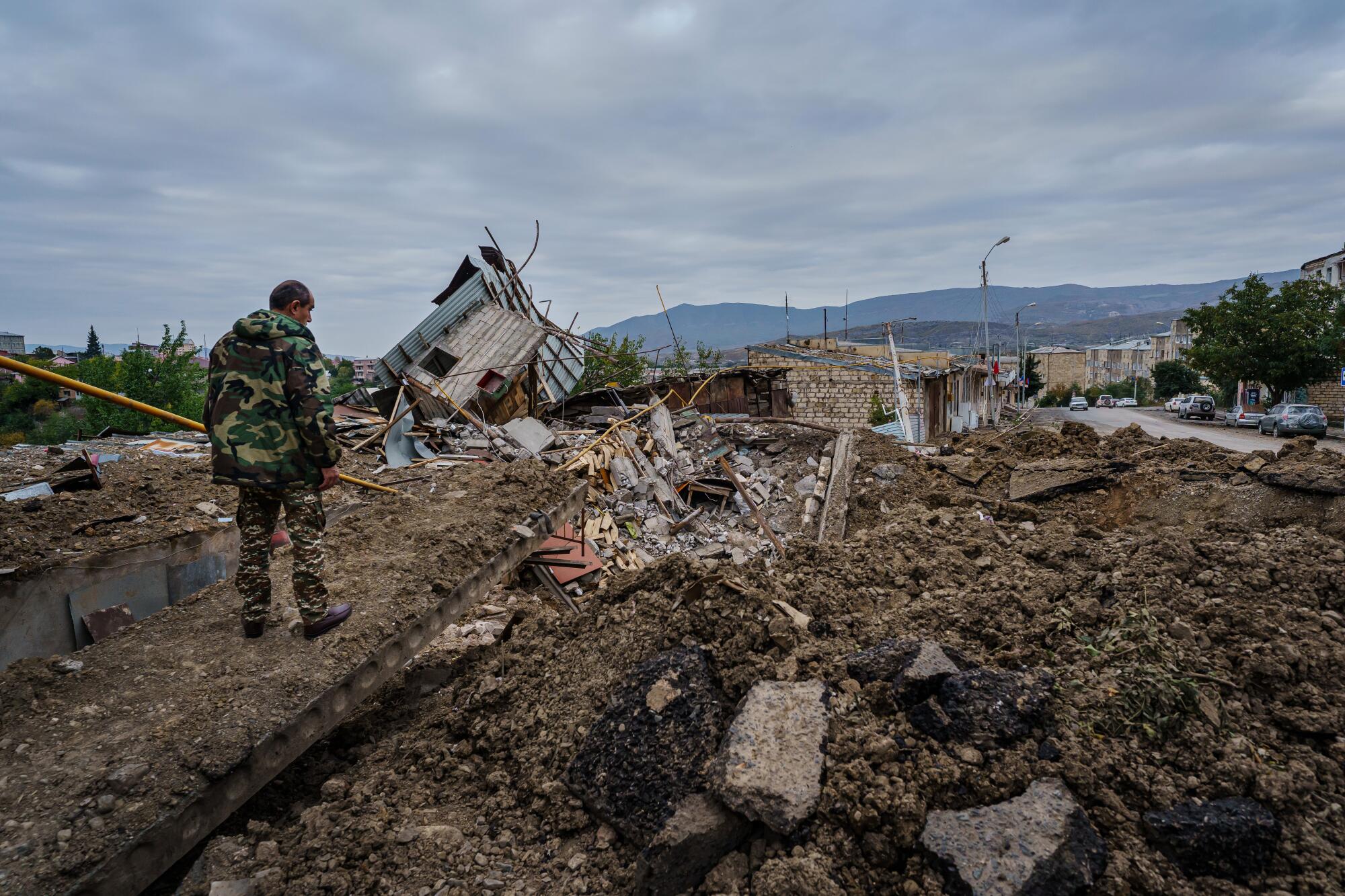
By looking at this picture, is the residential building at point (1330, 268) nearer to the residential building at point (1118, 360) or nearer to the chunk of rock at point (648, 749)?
the chunk of rock at point (648, 749)

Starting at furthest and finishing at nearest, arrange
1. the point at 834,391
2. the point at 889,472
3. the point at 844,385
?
the point at 834,391 < the point at 844,385 < the point at 889,472

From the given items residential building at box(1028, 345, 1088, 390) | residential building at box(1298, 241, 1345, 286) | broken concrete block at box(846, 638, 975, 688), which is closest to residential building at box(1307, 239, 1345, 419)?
residential building at box(1298, 241, 1345, 286)

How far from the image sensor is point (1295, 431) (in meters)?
23.0

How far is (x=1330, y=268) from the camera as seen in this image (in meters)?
44.7

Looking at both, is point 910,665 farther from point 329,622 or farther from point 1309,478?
point 1309,478

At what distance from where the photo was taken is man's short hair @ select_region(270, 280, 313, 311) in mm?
3676

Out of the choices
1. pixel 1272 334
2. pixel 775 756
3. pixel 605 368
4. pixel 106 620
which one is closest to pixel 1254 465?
pixel 775 756

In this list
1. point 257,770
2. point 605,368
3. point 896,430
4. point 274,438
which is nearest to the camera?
point 257,770

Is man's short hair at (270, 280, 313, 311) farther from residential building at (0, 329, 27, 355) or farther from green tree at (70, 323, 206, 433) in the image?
residential building at (0, 329, 27, 355)

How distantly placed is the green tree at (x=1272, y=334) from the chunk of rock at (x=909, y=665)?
37.5 metres

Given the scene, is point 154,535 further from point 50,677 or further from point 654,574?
point 654,574

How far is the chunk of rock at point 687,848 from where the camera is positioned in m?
2.55

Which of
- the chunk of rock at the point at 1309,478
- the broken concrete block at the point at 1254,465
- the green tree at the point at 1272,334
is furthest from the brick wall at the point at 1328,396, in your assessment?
the chunk of rock at the point at 1309,478

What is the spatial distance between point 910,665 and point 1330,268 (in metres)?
59.8
